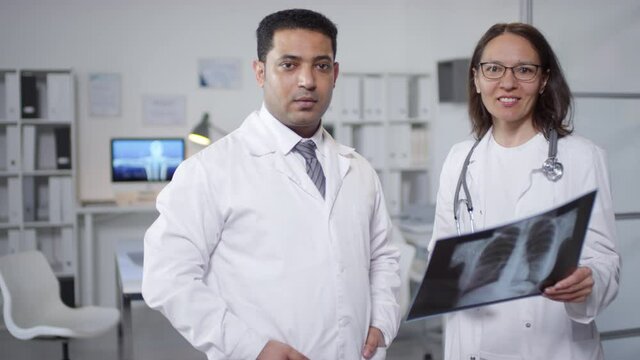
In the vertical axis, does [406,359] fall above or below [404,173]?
below

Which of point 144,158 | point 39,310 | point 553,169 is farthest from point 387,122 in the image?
point 553,169

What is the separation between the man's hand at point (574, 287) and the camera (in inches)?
53.1

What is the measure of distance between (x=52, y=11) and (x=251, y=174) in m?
4.45

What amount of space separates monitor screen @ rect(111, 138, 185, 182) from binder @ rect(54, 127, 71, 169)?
0.31 meters

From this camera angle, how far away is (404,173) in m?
5.68

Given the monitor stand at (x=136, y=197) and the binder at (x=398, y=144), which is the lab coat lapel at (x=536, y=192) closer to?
the binder at (x=398, y=144)

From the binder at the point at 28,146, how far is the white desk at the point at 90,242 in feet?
1.60

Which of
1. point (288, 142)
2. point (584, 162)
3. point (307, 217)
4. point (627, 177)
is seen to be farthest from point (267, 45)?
point (627, 177)

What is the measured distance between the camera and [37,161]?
509 centimetres

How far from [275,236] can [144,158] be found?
394 cm

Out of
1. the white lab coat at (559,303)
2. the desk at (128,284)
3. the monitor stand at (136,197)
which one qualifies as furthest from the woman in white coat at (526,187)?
the monitor stand at (136,197)

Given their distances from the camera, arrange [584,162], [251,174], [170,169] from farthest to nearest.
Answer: [170,169] < [584,162] < [251,174]

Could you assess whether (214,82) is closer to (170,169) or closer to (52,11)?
(170,169)

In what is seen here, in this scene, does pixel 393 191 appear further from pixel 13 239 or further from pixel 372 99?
pixel 13 239
